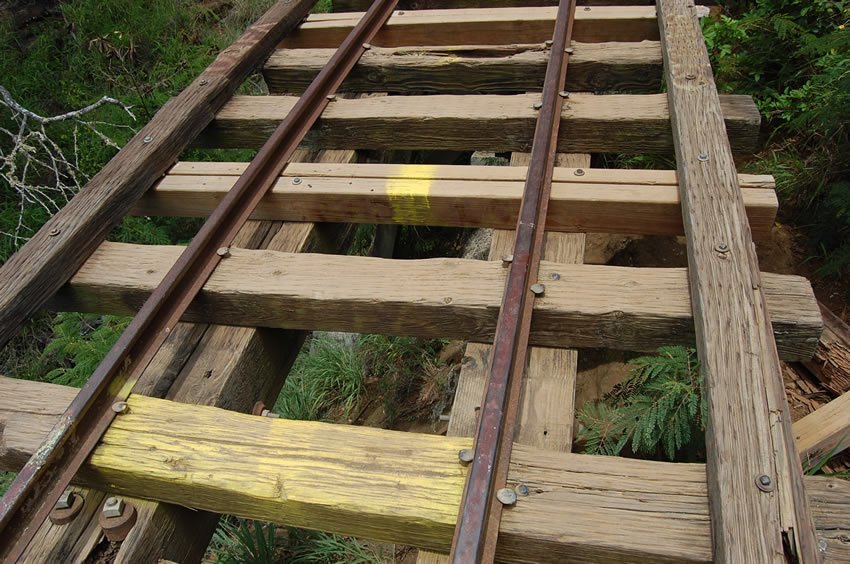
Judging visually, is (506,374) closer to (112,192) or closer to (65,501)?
(65,501)

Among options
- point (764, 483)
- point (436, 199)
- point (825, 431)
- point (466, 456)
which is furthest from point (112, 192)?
point (825, 431)

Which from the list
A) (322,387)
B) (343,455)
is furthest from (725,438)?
(322,387)

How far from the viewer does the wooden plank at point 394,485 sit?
1.60 meters

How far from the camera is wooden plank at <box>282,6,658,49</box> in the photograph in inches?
153

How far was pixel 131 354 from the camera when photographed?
211 centimetres

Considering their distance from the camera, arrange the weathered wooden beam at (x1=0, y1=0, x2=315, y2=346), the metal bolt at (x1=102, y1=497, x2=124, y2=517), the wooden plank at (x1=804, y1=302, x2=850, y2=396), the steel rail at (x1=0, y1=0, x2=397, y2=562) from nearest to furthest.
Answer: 1. the steel rail at (x1=0, y1=0, x2=397, y2=562)
2. the metal bolt at (x1=102, y1=497, x2=124, y2=517)
3. the weathered wooden beam at (x1=0, y1=0, x2=315, y2=346)
4. the wooden plank at (x1=804, y1=302, x2=850, y2=396)

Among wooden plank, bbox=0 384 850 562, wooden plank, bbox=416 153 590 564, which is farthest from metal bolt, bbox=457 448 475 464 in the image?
wooden plank, bbox=416 153 590 564

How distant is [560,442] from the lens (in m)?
1.88

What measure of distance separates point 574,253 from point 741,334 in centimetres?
75

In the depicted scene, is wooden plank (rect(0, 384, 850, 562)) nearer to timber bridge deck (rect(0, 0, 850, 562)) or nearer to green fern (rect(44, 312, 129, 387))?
timber bridge deck (rect(0, 0, 850, 562))

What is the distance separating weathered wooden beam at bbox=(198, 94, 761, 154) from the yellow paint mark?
1.64 feet

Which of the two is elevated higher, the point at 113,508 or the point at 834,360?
the point at 113,508

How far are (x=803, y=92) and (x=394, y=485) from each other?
12.2 ft

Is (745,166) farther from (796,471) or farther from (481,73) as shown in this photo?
(796,471)
